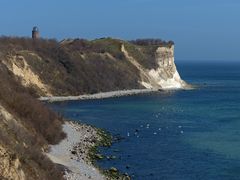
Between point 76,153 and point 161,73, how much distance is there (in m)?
87.6

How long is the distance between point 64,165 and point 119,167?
4.51 meters

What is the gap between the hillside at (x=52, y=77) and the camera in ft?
85.7

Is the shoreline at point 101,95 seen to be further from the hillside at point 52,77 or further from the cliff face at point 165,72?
the cliff face at point 165,72

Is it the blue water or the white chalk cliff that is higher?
the white chalk cliff

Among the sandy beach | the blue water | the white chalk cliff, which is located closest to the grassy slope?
the white chalk cliff

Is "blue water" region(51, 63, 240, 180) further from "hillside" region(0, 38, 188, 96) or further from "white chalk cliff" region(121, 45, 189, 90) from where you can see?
"white chalk cliff" region(121, 45, 189, 90)

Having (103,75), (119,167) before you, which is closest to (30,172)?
(119,167)

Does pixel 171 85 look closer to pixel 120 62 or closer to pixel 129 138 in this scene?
pixel 120 62

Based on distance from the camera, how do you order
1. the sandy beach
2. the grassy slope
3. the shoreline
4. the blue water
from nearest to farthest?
the sandy beach → the blue water → the shoreline → the grassy slope

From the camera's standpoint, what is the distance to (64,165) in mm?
33906

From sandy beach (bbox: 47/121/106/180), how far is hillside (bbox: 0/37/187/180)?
0.97 m

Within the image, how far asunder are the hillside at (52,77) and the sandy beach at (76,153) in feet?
3.18

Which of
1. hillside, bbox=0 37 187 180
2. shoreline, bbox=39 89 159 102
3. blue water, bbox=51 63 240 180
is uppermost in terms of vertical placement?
hillside, bbox=0 37 187 180

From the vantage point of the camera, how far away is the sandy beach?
107ft
